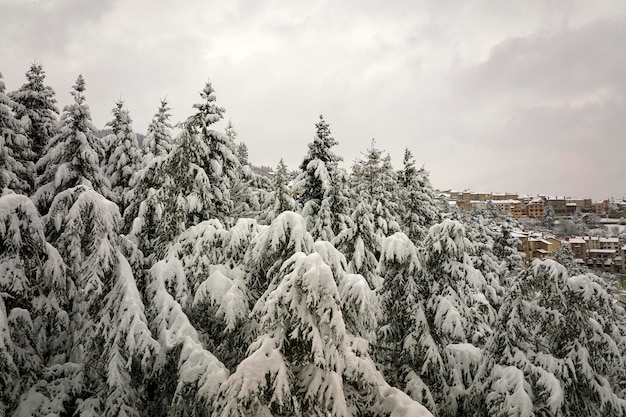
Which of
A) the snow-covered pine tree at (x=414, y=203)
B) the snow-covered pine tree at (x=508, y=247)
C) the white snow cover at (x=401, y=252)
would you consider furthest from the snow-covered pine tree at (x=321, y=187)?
the snow-covered pine tree at (x=508, y=247)

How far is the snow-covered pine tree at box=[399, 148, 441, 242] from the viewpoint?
1890 centimetres

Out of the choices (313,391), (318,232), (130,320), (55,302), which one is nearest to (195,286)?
(130,320)

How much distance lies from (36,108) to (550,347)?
25.4 meters

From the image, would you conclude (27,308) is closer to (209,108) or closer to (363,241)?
(209,108)

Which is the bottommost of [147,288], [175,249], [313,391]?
[313,391]

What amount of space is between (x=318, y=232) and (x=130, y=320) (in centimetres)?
1209

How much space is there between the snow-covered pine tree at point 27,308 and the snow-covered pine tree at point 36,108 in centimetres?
1489

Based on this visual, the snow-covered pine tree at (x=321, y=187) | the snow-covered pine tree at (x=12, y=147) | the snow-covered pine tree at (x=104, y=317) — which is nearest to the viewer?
the snow-covered pine tree at (x=104, y=317)

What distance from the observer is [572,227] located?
136625 millimetres

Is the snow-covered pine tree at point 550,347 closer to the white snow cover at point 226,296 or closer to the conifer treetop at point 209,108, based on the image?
the white snow cover at point 226,296

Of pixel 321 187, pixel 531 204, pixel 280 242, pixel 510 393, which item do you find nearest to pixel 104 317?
pixel 280 242

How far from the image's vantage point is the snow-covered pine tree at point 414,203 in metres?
18.9

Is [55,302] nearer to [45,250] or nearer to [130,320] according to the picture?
[45,250]

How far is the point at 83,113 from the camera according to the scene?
18125 millimetres
